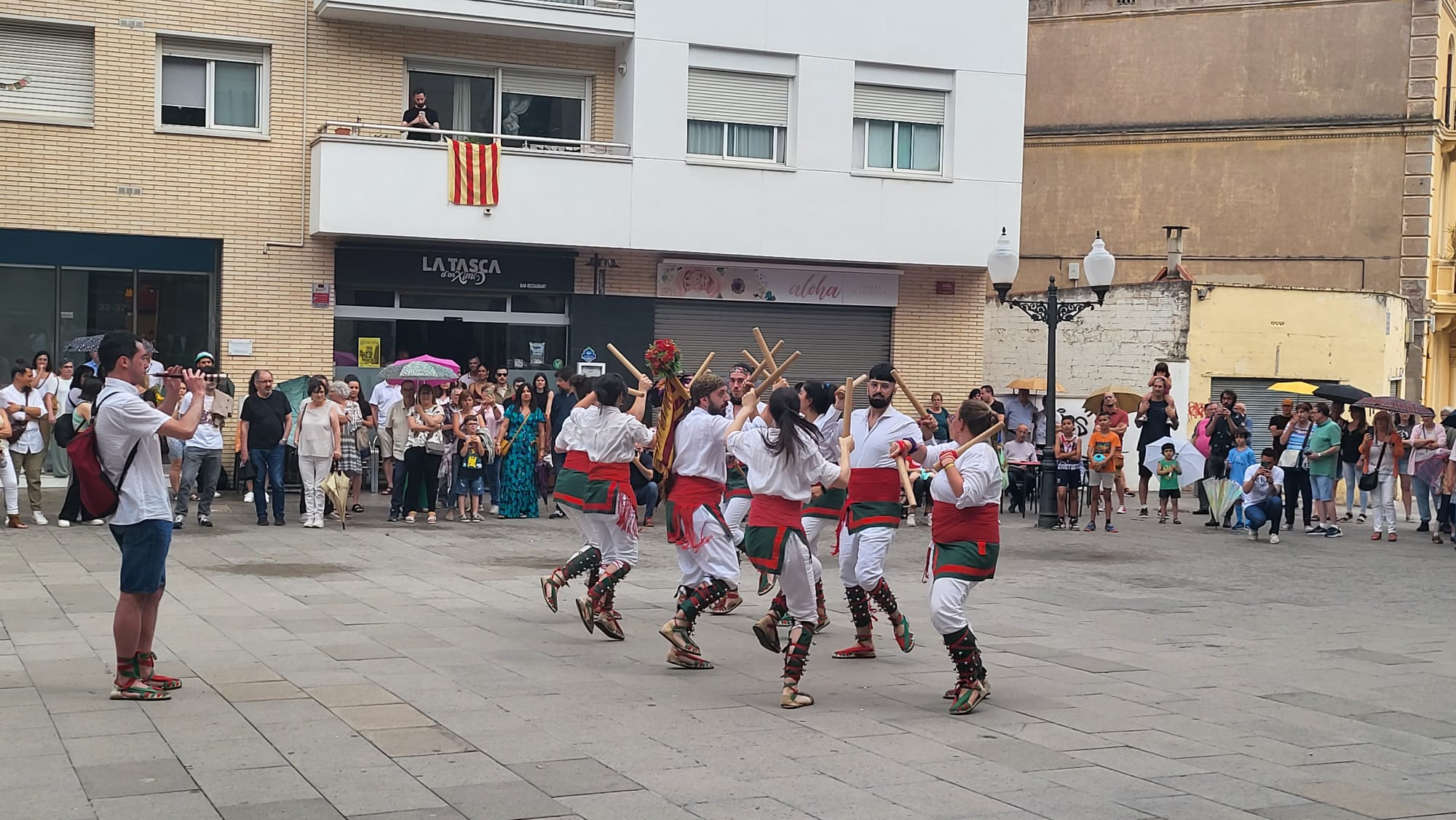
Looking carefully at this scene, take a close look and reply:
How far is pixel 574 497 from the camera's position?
10406mm

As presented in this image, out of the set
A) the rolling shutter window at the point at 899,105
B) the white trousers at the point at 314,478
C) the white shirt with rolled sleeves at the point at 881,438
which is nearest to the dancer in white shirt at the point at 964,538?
the white shirt with rolled sleeves at the point at 881,438

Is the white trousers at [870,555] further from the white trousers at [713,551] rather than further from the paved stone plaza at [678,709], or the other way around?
the white trousers at [713,551]

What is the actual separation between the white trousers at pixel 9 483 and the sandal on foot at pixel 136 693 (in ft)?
30.7

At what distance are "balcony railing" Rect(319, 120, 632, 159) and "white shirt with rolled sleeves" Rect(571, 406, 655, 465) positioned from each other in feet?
39.0

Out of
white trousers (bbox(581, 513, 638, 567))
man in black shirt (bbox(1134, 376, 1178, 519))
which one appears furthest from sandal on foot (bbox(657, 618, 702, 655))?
man in black shirt (bbox(1134, 376, 1178, 519))

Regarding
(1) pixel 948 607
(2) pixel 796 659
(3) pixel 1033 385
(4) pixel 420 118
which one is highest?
(4) pixel 420 118

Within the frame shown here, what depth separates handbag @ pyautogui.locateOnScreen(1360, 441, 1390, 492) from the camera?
19.6m

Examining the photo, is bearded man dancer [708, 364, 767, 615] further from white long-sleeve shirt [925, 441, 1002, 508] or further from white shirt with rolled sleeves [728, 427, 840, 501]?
white long-sleeve shirt [925, 441, 1002, 508]

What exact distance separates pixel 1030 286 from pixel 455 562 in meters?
23.8

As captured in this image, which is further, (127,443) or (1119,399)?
(1119,399)

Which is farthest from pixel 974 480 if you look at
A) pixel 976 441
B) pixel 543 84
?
pixel 543 84

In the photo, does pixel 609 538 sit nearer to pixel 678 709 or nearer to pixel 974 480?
pixel 678 709

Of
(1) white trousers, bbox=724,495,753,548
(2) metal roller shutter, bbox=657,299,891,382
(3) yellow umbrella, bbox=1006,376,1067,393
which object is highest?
(2) metal roller shutter, bbox=657,299,891,382

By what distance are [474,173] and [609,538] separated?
12.1 m
